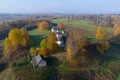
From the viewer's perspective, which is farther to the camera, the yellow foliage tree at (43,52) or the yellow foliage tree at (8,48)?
the yellow foliage tree at (8,48)

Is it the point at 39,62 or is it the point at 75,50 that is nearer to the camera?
the point at 39,62

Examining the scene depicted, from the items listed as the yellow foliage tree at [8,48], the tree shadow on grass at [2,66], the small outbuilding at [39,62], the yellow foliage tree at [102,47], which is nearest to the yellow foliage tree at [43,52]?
the small outbuilding at [39,62]

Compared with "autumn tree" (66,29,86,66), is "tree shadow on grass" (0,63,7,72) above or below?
below

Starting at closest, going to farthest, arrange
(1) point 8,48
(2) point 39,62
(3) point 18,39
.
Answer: (2) point 39,62 → (1) point 8,48 → (3) point 18,39

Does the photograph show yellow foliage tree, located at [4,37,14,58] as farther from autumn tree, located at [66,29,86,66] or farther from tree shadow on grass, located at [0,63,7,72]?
A: autumn tree, located at [66,29,86,66]

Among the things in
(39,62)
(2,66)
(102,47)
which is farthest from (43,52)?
(102,47)

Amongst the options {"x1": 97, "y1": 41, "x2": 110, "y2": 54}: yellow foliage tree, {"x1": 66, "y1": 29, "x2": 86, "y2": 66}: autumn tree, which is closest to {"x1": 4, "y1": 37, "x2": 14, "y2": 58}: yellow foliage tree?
{"x1": 66, "y1": 29, "x2": 86, "y2": 66}: autumn tree

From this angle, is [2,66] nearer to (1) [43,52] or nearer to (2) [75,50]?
(1) [43,52]

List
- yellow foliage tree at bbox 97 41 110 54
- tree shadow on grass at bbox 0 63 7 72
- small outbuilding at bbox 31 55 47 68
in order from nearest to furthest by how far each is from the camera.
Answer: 1. small outbuilding at bbox 31 55 47 68
2. tree shadow on grass at bbox 0 63 7 72
3. yellow foliage tree at bbox 97 41 110 54

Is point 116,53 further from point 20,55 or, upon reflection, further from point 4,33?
point 4,33

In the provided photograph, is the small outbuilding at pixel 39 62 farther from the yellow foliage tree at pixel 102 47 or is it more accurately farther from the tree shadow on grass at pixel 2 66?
the yellow foliage tree at pixel 102 47

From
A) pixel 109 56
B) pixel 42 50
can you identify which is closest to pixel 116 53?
pixel 109 56
